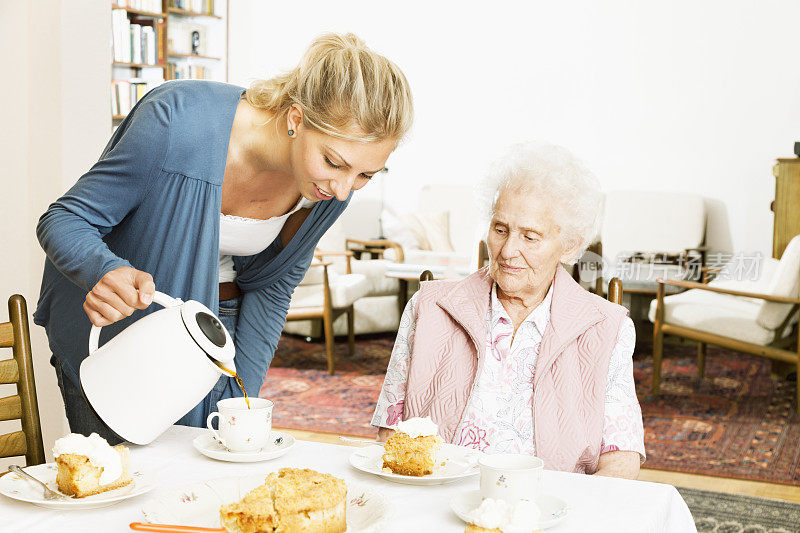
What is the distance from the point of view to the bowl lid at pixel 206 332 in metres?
1.03

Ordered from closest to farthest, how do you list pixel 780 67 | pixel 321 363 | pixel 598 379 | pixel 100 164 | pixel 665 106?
pixel 100 164 → pixel 598 379 → pixel 321 363 → pixel 780 67 → pixel 665 106

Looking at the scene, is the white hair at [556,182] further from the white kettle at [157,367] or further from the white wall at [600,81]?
the white wall at [600,81]

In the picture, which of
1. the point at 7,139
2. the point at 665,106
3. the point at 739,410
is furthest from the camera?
the point at 665,106

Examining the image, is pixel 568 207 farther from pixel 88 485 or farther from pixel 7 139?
pixel 7 139

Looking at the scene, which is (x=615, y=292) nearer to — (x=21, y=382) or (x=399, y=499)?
(x=399, y=499)

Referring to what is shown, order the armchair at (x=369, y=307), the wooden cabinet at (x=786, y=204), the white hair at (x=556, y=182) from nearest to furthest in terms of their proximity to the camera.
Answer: the white hair at (x=556, y=182) → the wooden cabinet at (x=786, y=204) → the armchair at (x=369, y=307)

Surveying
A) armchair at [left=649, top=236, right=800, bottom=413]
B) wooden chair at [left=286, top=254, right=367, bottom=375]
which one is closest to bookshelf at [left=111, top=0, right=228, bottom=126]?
wooden chair at [left=286, top=254, right=367, bottom=375]

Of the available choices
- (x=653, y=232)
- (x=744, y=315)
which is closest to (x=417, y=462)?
(x=744, y=315)

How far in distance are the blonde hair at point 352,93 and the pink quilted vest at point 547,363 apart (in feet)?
1.47

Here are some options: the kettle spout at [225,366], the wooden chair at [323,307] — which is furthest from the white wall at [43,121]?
the wooden chair at [323,307]

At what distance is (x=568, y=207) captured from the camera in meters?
1.66

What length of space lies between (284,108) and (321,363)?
3.79 metres

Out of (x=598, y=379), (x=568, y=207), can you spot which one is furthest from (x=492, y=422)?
(x=568, y=207)

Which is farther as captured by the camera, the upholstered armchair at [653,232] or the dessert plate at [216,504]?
the upholstered armchair at [653,232]
